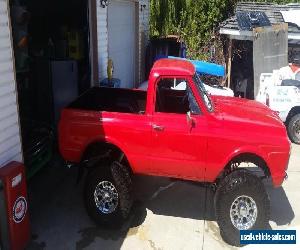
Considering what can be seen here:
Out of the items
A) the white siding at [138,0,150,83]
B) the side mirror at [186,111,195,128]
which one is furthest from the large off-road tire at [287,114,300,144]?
the white siding at [138,0,150,83]

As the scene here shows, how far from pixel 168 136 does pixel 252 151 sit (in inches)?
48.4

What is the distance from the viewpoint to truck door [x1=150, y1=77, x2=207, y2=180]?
5.78 m

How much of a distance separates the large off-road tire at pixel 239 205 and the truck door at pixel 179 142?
0.45 meters

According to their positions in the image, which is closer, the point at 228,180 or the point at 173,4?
the point at 228,180

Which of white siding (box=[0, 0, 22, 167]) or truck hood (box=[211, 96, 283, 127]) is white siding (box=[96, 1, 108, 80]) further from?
white siding (box=[0, 0, 22, 167])

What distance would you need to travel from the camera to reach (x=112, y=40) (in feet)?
36.8

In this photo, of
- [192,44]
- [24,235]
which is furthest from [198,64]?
[24,235]

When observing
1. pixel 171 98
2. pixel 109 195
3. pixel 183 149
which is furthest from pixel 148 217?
pixel 171 98

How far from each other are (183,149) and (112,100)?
2.05 m

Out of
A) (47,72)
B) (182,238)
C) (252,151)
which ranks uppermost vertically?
(47,72)

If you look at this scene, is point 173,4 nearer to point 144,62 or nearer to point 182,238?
point 144,62

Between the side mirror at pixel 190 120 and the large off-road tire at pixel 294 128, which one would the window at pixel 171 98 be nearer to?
the side mirror at pixel 190 120

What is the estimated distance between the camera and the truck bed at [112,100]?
7.01 meters

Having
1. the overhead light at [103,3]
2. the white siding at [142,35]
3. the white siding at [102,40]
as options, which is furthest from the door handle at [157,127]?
the white siding at [142,35]
